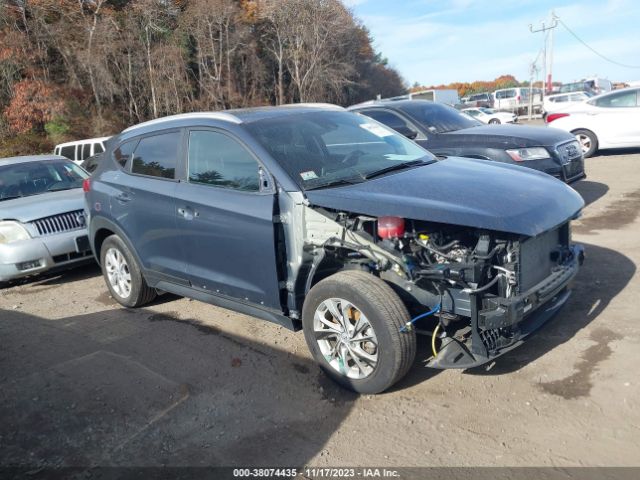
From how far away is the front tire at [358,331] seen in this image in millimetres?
3434

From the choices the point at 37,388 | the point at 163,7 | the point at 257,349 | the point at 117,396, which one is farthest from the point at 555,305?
the point at 163,7

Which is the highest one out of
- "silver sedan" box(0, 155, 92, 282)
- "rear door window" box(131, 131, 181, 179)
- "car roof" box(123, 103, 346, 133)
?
"car roof" box(123, 103, 346, 133)

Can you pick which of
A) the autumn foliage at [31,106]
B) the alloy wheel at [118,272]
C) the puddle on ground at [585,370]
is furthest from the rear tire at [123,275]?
the autumn foliage at [31,106]

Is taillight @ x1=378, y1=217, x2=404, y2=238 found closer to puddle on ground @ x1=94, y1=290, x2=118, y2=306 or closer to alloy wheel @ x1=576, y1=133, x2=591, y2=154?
puddle on ground @ x1=94, y1=290, x2=118, y2=306

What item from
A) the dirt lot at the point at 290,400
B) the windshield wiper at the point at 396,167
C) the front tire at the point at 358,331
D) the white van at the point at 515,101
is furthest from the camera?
the white van at the point at 515,101

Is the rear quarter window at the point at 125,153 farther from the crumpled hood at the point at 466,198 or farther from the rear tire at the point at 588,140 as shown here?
the rear tire at the point at 588,140

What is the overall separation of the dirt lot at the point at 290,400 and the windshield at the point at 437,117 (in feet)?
11.9

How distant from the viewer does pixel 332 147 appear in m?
4.46

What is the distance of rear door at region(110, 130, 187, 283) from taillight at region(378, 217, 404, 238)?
2.00 m

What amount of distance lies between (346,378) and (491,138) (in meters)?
5.12

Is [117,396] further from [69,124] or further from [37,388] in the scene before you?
[69,124]

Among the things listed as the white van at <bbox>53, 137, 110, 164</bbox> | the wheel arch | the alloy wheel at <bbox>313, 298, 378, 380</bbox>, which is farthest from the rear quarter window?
the white van at <bbox>53, 137, 110, 164</bbox>

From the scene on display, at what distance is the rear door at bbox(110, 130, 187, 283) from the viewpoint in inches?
190

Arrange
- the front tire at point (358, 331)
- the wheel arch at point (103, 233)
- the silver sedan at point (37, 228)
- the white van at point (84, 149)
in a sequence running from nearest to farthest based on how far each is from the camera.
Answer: the front tire at point (358, 331), the wheel arch at point (103, 233), the silver sedan at point (37, 228), the white van at point (84, 149)
